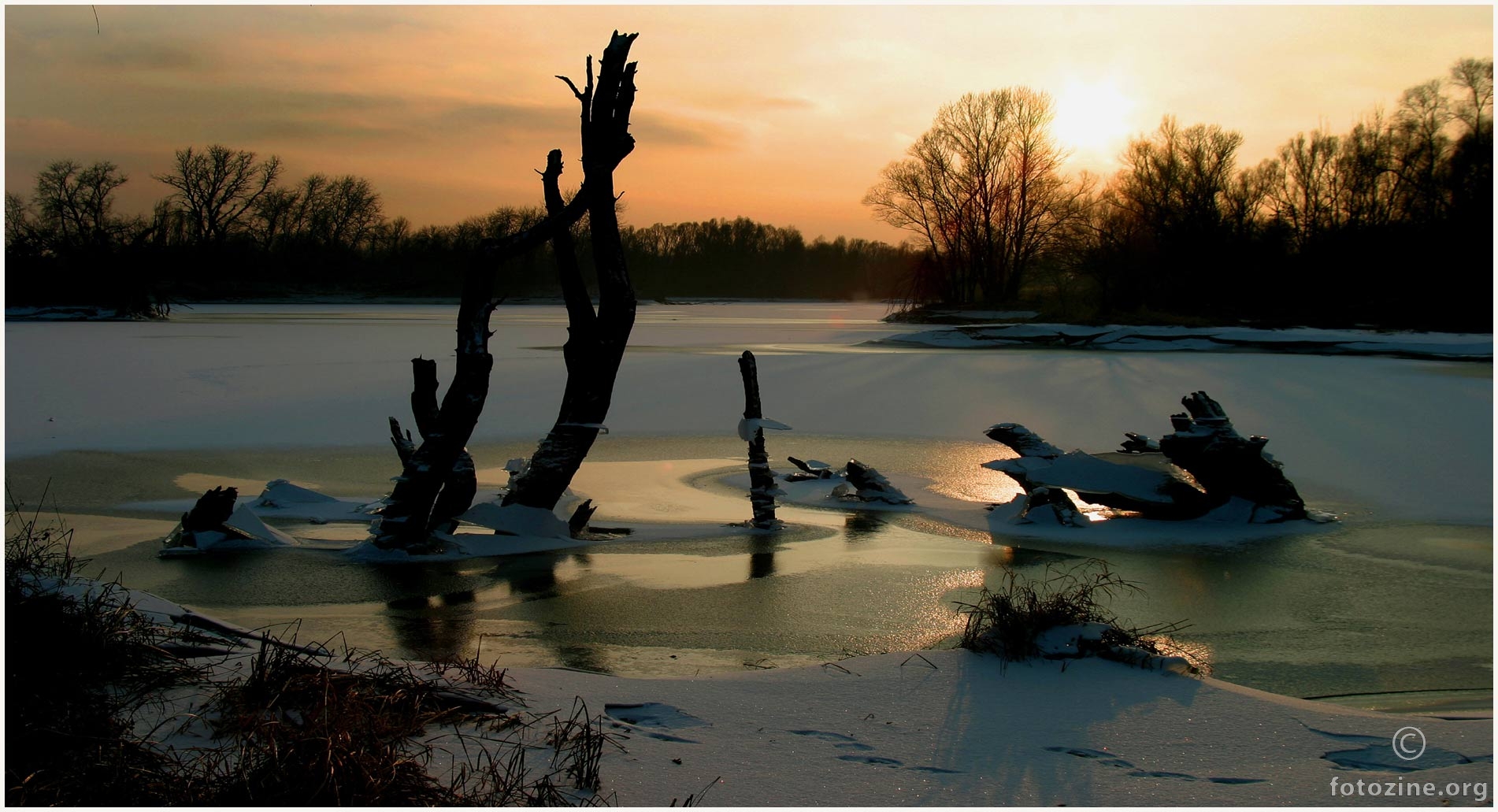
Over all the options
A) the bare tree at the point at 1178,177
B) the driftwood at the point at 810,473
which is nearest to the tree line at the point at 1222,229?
the bare tree at the point at 1178,177

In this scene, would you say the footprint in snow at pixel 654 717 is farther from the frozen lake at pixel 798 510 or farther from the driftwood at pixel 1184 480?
the driftwood at pixel 1184 480

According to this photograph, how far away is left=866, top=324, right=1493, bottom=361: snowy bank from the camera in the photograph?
88.7ft

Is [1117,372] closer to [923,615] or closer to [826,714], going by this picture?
[923,615]

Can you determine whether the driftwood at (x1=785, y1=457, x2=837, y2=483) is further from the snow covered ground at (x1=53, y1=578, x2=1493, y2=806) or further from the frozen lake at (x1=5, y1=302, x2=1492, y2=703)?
the snow covered ground at (x1=53, y1=578, x2=1493, y2=806)

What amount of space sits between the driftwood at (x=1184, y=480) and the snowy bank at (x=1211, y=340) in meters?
20.8

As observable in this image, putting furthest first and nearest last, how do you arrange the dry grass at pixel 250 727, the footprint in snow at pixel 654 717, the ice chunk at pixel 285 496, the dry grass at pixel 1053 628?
1. the ice chunk at pixel 285 496
2. the dry grass at pixel 1053 628
3. the footprint in snow at pixel 654 717
4. the dry grass at pixel 250 727

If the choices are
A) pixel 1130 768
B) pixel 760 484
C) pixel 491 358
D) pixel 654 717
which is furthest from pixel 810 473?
pixel 1130 768

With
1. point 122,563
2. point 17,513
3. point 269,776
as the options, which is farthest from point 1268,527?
point 17,513

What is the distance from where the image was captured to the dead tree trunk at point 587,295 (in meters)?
7.45

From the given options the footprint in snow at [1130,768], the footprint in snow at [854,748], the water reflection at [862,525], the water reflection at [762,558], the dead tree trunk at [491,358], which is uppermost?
the dead tree trunk at [491,358]

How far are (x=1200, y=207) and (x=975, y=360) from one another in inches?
933

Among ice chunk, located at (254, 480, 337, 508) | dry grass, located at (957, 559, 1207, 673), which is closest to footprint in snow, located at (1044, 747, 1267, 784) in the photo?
dry grass, located at (957, 559, 1207, 673)

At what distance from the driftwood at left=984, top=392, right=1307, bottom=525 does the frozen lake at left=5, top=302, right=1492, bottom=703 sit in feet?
1.81

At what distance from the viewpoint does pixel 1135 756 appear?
3.56 meters
